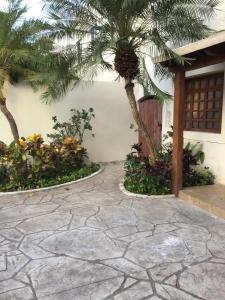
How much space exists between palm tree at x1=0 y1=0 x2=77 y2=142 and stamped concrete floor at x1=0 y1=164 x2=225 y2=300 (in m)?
3.18

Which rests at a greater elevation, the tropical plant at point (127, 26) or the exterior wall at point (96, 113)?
the tropical plant at point (127, 26)

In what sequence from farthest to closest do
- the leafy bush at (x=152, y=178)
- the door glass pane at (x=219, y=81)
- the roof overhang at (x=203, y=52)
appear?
the door glass pane at (x=219, y=81), the leafy bush at (x=152, y=178), the roof overhang at (x=203, y=52)

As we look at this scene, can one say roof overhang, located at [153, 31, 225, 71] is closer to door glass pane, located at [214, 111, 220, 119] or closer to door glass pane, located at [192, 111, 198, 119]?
door glass pane, located at [214, 111, 220, 119]

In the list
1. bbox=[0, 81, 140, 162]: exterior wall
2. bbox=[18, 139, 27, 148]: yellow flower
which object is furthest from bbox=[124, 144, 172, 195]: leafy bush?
bbox=[0, 81, 140, 162]: exterior wall

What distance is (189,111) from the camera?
830cm

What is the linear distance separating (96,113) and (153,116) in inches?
82.0

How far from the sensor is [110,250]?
165 inches

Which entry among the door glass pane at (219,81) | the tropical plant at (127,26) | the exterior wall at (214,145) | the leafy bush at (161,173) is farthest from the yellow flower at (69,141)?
the door glass pane at (219,81)

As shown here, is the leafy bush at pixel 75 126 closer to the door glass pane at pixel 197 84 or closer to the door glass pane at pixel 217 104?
the door glass pane at pixel 197 84

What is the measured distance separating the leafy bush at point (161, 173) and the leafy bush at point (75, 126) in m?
3.25

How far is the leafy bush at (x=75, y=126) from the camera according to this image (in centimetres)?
1022

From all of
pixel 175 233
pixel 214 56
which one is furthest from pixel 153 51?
pixel 175 233

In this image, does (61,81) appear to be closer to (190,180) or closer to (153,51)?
(153,51)

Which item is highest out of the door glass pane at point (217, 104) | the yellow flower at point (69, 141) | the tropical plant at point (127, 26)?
the tropical plant at point (127, 26)
